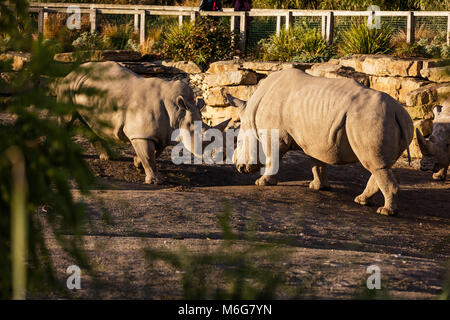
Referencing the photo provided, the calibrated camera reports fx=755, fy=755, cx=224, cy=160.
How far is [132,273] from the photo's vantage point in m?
4.60

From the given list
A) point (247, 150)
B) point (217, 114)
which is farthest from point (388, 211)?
point (217, 114)

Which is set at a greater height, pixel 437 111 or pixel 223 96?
A: pixel 437 111

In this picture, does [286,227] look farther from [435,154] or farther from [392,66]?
[392,66]

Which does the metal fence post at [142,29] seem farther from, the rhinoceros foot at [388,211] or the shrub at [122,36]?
the rhinoceros foot at [388,211]

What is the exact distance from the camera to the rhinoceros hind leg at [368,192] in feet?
30.8

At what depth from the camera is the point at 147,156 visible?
405 inches

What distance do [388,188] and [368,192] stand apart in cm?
50

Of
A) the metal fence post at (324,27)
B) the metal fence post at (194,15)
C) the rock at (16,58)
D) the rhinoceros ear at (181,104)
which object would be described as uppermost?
the metal fence post at (194,15)

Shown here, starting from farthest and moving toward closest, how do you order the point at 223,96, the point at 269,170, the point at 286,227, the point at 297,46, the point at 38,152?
1. the point at 297,46
2. the point at 223,96
3. the point at 269,170
4. the point at 286,227
5. the point at 38,152

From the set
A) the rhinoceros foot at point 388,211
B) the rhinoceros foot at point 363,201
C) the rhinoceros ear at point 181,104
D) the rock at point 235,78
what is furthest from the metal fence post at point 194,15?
the rhinoceros foot at point 388,211

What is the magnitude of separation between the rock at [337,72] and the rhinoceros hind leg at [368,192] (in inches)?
240
